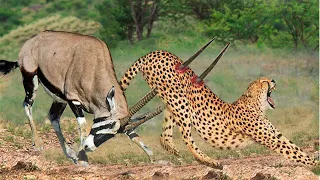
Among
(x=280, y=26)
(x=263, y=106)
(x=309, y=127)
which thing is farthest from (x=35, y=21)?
(x=263, y=106)

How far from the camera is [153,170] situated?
15.6 m

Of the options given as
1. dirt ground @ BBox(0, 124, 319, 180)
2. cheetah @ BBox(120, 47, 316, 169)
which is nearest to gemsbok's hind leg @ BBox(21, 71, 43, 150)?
dirt ground @ BBox(0, 124, 319, 180)

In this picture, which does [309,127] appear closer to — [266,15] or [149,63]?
[149,63]

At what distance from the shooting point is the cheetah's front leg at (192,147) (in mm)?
15639

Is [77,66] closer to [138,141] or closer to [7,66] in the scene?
[138,141]

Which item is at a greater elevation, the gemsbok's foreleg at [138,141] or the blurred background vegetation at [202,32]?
the gemsbok's foreleg at [138,141]

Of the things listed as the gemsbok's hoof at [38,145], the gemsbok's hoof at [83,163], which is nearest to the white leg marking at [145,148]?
the gemsbok's hoof at [83,163]

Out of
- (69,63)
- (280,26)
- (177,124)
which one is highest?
(69,63)

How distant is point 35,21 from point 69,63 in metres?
14.7

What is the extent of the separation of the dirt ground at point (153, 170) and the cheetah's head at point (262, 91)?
Answer: 110cm

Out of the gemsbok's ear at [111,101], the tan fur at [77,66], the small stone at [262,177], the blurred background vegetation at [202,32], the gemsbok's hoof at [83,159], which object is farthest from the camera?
the blurred background vegetation at [202,32]

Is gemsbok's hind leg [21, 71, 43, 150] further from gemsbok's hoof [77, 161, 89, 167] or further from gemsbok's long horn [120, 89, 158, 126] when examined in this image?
gemsbok's long horn [120, 89, 158, 126]

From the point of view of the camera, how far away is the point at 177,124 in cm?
1609

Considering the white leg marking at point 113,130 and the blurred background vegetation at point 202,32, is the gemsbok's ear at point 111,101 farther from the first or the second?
the blurred background vegetation at point 202,32
